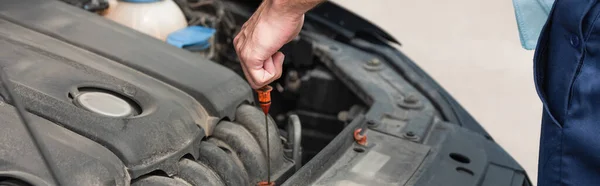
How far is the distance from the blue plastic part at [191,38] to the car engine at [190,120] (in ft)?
0.16

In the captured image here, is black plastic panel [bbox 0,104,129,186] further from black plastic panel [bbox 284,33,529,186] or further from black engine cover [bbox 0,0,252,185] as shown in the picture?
black plastic panel [bbox 284,33,529,186]

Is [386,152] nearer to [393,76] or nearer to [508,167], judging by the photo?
[508,167]

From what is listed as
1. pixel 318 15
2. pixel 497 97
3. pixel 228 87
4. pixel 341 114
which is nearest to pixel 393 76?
pixel 341 114

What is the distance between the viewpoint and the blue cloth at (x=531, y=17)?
3.22ft

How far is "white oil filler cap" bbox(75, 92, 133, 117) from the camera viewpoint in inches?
39.9

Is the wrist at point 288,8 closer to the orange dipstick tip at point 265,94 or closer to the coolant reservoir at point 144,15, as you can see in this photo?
the orange dipstick tip at point 265,94

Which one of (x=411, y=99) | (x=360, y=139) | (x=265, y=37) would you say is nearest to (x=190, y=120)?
(x=265, y=37)

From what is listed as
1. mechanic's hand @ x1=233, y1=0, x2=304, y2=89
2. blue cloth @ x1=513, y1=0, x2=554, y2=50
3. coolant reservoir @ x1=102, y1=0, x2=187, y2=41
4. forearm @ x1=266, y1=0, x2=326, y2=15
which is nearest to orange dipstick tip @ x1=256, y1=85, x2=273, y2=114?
mechanic's hand @ x1=233, y1=0, x2=304, y2=89

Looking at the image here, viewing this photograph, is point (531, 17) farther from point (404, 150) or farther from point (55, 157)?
point (55, 157)

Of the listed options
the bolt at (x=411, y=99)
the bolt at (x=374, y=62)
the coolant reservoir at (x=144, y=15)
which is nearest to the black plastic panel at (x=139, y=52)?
the coolant reservoir at (x=144, y=15)

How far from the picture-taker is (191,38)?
155 centimetres

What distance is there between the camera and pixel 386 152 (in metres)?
1.26

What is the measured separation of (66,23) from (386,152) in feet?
2.20

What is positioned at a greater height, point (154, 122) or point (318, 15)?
point (154, 122)
